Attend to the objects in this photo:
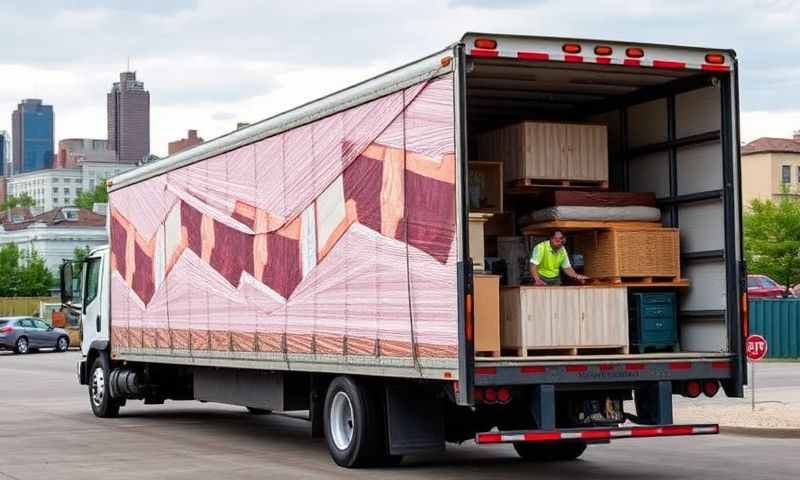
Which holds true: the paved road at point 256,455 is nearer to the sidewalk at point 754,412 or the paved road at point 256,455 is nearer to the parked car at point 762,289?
the sidewalk at point 754,412

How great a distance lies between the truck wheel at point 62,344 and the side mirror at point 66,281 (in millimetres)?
33733

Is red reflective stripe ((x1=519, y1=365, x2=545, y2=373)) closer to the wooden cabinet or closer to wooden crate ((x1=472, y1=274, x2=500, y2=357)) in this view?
wooden crate ((x1=472, y1=274, x2=500, y2=357))

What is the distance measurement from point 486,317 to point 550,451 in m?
3.18

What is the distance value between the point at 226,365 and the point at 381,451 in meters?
3.60

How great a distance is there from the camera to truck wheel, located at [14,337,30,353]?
54.0 meters

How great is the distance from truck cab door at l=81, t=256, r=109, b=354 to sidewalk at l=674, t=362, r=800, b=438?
8.12 meters

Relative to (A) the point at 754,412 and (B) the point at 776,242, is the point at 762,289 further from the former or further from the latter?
(A) the point at 754,412

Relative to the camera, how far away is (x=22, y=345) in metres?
54.3

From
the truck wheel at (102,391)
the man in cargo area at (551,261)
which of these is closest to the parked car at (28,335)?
the truck wheel at (102,391)

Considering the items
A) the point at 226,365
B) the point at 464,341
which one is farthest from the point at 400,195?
the point at 226,365

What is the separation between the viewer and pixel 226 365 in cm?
1670

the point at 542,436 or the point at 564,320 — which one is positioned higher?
the point at 564,320

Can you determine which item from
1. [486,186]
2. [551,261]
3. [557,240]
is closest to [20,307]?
[486,186]

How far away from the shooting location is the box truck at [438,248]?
12.2m
